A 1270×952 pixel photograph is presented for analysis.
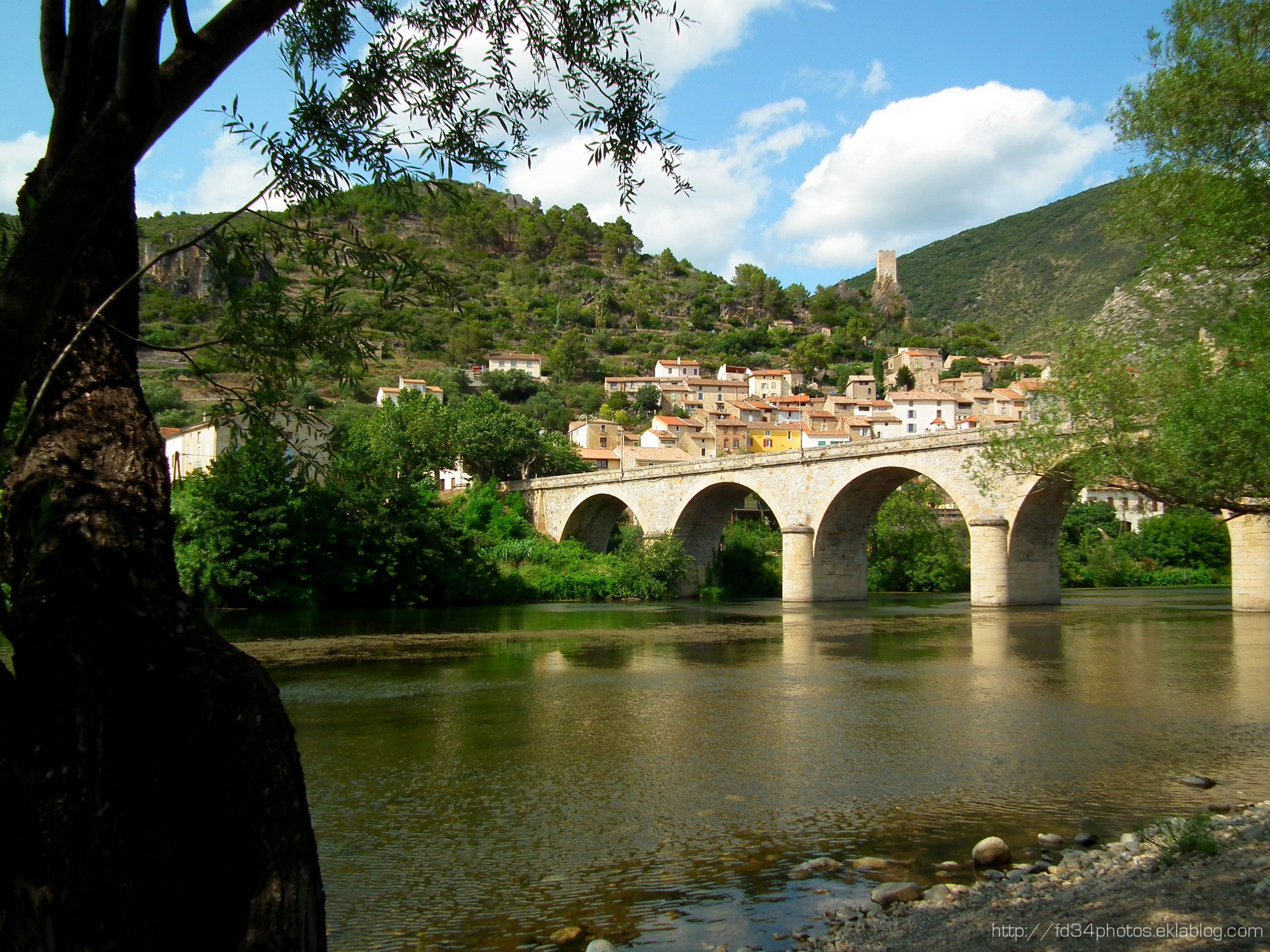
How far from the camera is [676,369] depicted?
103000mm

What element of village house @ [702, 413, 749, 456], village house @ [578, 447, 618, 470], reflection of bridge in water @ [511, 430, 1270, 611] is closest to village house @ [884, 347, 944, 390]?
village house @ [702, 413, 749, 456]

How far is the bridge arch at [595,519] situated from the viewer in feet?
145

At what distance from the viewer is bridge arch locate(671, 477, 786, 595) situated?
131 ft

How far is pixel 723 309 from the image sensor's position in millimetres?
131750

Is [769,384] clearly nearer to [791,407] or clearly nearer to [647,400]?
[791,407]

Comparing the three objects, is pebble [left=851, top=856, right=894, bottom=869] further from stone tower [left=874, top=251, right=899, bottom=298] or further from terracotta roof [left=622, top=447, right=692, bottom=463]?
stone tower [left=874, top=251, right=899, bottom=298]

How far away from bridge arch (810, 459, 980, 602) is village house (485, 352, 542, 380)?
59.7 m

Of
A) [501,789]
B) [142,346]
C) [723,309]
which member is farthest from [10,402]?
[723,309]

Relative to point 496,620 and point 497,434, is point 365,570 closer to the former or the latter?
point 496,620

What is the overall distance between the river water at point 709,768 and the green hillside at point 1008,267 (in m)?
80.2

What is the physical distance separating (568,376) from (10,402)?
9531cm

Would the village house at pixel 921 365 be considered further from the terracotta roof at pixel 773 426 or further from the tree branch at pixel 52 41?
the tree branch at pixel 52 41

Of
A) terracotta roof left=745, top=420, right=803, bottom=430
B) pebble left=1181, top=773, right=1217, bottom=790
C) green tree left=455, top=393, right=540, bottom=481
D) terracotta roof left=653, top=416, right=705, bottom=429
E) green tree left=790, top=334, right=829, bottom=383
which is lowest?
pebble left=1181, top=773, right=1217, bottom=790

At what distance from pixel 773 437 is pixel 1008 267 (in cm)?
6952
